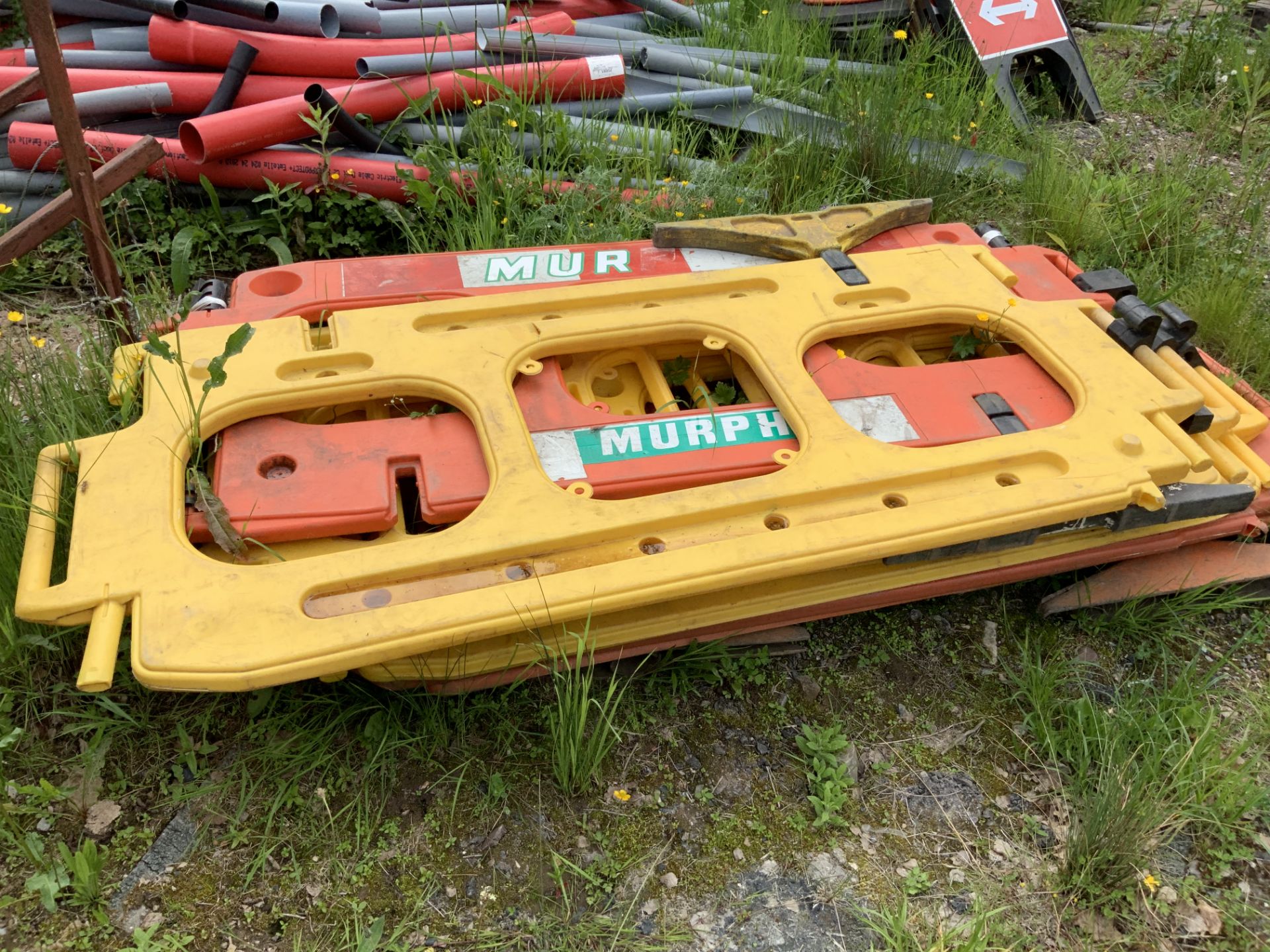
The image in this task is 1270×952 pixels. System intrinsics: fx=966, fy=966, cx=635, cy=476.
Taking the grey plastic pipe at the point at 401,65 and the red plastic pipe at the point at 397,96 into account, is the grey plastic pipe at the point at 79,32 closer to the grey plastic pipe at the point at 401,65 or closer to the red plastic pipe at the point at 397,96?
the red plastic pipe at the point at 397,96

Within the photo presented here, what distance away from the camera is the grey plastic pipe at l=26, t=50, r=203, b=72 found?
350cm

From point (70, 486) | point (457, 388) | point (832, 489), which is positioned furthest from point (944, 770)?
point (70, 486)

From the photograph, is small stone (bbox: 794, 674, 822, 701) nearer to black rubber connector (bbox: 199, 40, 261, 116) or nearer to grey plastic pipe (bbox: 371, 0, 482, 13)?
black rubber connector (bbox: 199, 40, 261, 116)

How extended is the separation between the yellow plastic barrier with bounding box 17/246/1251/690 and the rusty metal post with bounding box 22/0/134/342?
58cm

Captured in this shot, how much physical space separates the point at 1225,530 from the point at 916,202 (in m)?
1.28

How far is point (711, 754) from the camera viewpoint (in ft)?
6.77

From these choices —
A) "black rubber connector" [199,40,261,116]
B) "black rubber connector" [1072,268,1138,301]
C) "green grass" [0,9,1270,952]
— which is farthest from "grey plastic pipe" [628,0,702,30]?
"green grass" [0,9,1270,952]

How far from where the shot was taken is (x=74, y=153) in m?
2.43

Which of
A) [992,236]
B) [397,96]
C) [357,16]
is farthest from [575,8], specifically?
[992,236]

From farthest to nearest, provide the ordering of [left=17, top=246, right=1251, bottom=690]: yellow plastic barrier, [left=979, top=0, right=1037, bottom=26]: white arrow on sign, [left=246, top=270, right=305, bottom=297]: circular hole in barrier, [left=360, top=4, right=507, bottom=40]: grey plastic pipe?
1. [left=979, top=0, right=1037, bottom=26]: white arrow on sign
2. [left=360, top=4, right=507, bottom=40]: grey plastic pipe
3. [left=246, top=270, right=305, bottom=297]: circular hole in barrier
4. [left=17, top=246, right=1251, bottom=690]: yellow plastic barrier

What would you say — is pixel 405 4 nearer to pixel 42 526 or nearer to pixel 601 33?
pixel 601 33

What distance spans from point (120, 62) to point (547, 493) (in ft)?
9.11

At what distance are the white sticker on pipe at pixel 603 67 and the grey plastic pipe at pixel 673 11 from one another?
30.8 inches

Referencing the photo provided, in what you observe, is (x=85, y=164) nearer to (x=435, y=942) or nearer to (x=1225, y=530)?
(x=435, y=942)
